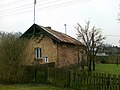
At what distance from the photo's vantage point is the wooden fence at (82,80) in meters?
15.9

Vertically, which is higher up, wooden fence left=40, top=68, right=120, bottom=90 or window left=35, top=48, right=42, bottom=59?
window left=35, top=48, right=42, bottom=59

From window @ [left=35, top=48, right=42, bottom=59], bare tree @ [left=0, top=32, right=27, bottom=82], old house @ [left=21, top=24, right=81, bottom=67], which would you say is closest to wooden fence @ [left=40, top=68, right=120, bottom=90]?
bare tree @ [left=0, top=32, right=27, bottom=82]

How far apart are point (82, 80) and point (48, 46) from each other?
14.2 metres

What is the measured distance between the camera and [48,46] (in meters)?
31.6

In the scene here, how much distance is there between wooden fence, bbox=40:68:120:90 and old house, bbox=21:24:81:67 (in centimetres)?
934

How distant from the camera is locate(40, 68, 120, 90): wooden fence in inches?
625

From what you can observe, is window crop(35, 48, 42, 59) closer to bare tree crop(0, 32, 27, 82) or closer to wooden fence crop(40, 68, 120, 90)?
bare tree crop(0, 32, 27, 82)

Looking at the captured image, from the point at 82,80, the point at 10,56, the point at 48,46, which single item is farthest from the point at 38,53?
the point at 82,80

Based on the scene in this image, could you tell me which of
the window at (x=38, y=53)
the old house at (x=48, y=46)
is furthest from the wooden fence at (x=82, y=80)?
the window at (x=38, y=53)

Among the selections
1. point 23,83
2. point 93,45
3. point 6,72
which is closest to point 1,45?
point 6,72

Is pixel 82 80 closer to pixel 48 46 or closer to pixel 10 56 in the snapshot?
pixel 10 56

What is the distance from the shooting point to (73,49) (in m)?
36.2

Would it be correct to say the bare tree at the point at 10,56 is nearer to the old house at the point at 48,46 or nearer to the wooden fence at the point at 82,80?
the wooden fence at the point at 82,80

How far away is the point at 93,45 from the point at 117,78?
1843cm
